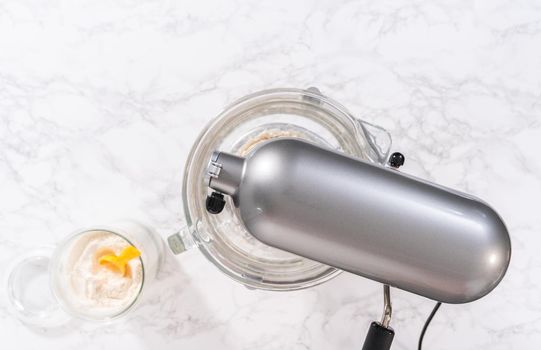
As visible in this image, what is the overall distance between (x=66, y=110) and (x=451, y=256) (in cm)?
49

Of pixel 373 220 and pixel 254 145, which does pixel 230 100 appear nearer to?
pixel 254 145

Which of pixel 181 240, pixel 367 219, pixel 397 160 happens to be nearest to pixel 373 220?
pixel 367 219

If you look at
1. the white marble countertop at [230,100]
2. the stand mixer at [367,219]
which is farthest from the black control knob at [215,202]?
the white marble countertop at [230,100]

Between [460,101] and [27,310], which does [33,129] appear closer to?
[27,310]

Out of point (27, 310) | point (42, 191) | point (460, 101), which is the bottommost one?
point (27, 310)

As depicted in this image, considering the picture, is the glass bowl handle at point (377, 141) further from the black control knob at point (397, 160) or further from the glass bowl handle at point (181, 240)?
the glass bowl handle at point (181, 240)

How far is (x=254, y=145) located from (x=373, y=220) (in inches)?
7.9

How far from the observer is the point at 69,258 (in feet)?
2.03

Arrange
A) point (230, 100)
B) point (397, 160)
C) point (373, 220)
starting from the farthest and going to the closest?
point (230, 100) < point (397, 160) < point (373, 220)

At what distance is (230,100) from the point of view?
0.67 m

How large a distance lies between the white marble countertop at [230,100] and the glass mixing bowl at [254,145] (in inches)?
2.8

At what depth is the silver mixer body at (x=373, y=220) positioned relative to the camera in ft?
1.44

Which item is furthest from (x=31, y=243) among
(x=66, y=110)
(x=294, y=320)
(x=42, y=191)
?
(x=294, y=320)

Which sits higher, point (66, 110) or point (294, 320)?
point (66, 110)
